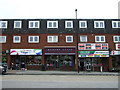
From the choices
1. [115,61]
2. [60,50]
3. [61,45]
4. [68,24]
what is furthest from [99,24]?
[60,50]

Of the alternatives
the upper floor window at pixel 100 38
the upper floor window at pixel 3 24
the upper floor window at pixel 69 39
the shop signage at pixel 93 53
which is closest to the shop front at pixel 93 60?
the shop signage at pixel 93 53

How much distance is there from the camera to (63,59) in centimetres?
3738

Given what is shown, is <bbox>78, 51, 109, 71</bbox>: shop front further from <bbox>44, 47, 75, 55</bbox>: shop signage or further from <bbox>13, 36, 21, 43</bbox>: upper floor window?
<bbox>13, 36, 21, 43</bbox>: upper floor window

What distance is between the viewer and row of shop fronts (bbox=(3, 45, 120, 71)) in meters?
36.7

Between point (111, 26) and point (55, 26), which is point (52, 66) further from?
point (111, 26)

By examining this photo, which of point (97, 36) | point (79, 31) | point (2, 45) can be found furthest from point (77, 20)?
point (2, 45)

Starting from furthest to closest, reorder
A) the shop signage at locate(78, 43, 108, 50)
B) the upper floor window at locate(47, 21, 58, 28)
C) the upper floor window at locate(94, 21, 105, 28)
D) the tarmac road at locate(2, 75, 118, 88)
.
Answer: the upper floor window at locate(94, 21, 105, 28), the upper floor window at locate(47, 21, 58, 28), the shop signage at locate(78, 43, 108, 50), the tarmac road at locate(2, 75, 118, 88)

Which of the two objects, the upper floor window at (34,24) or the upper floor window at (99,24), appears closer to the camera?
the upper floor window at (34,24)

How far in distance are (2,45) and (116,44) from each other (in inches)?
760

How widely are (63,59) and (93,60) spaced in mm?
5102

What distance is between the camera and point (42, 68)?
35.8 meters

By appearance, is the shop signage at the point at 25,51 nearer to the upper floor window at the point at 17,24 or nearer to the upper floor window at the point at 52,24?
the upper floor window at the point at 17,24

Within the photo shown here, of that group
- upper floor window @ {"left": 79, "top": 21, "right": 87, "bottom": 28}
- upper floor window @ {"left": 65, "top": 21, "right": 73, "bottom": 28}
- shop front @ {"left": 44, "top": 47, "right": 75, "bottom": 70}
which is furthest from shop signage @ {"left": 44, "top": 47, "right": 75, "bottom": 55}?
upper floor window @ {"left": 79, "top": 21, "right": 87, "bottom": 28}

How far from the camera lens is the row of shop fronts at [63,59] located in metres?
36.7
